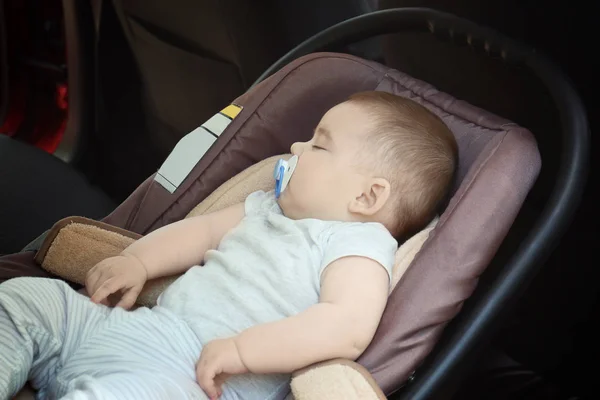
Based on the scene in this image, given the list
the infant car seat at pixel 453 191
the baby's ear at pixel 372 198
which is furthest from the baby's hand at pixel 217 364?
the baby's ear at pixel 372 198

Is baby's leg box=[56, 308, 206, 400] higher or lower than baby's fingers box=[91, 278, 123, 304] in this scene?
lower

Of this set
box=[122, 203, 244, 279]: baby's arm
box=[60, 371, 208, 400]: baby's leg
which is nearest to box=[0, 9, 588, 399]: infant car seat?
box=[122, 203, 244, 279]: baby's arm

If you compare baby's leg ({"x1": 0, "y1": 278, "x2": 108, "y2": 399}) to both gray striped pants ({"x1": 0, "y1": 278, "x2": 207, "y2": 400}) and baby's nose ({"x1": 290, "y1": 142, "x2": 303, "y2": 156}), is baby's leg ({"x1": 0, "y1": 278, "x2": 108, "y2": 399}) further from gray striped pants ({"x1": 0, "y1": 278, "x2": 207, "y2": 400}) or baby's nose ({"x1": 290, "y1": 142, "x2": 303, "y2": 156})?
baby's nose ({"x1": 290, "y1": 142, "x2": 303, "y2": 156})

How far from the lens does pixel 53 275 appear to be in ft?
3.40

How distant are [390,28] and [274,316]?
0.54m

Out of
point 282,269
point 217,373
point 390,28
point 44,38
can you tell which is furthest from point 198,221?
point 44,38

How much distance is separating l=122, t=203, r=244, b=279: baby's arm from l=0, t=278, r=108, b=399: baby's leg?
0.10 m

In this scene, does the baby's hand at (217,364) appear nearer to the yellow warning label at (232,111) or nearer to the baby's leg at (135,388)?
the baby's leg at (135,388)

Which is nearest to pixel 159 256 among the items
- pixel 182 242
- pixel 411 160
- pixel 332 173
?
pixel 182 242

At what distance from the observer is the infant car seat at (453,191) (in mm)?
780

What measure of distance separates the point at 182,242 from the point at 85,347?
0.22m

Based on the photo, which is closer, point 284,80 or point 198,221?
point 198,221

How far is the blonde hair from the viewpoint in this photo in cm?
92

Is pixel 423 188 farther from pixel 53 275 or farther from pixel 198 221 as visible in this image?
pixel 53 275
